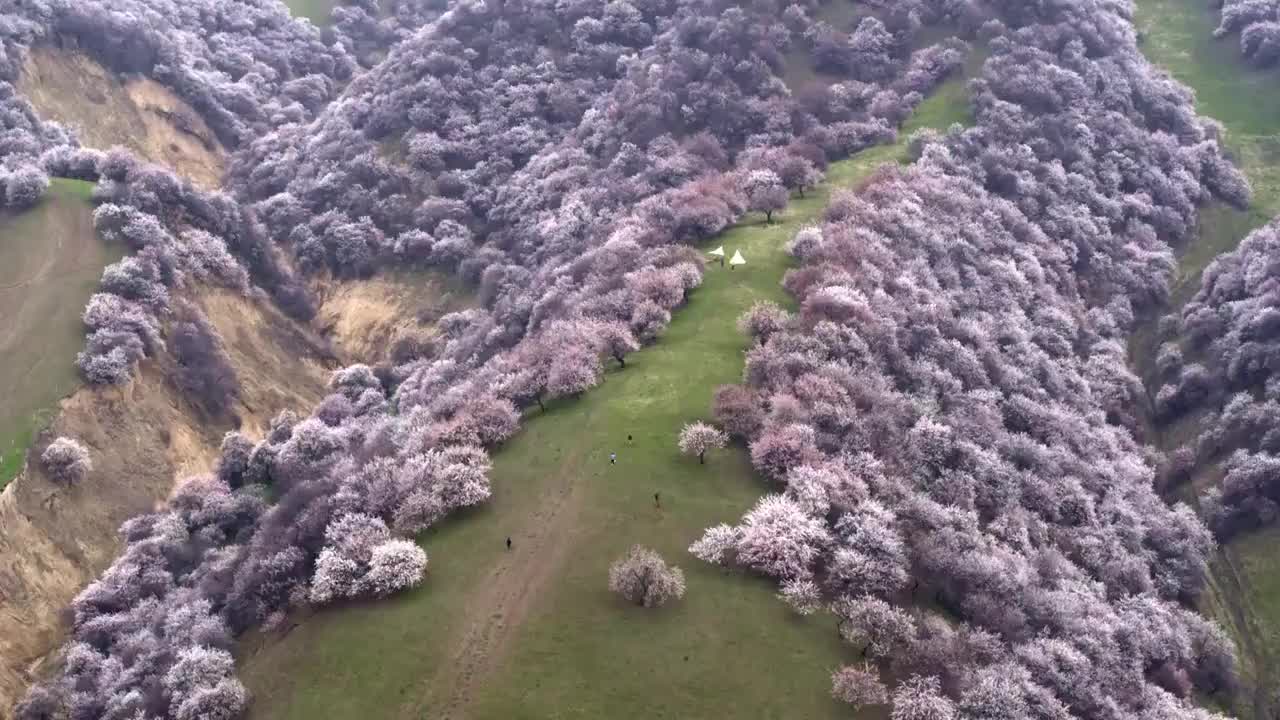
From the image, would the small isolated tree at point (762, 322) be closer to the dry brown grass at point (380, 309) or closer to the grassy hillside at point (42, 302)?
the dry brown grass at point (380, 309)

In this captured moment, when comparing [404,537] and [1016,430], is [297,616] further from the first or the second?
[1016,430]

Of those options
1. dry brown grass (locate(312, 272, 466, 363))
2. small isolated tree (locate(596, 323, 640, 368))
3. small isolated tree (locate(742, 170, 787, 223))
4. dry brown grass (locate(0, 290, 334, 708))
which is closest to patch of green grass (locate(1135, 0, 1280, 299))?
small isolated tree (locate(742, 170, 787, 223))

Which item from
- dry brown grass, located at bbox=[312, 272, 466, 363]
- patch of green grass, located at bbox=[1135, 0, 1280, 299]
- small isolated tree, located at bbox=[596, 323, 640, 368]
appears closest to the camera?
small isolated tree, located at bbox=[596, 323, 640, 368]

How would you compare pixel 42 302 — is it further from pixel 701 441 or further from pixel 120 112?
pixel 701 441

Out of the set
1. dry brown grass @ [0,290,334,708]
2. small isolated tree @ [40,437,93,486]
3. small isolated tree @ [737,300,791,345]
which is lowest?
dry brown grass @ [0,290,334,708]

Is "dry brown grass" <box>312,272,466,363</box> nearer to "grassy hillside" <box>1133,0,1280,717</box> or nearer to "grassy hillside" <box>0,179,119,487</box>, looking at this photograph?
"grassy hillside" <box>0,179,119,487</box>

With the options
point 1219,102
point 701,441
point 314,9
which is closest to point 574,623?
point 701,441
